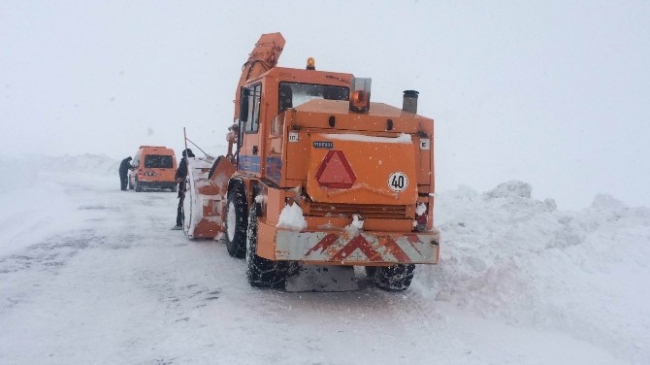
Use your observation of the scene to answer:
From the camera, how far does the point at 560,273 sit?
6332 mm

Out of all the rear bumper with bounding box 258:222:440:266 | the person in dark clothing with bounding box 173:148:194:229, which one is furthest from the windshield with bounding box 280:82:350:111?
the person in dark clothing with bounding box 173:148:194:229

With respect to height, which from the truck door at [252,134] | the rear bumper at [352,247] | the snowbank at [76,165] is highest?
the truck door at [252,134]

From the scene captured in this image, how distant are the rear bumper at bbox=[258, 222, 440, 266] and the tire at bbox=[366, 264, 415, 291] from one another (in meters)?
0.75

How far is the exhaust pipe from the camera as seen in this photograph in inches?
244

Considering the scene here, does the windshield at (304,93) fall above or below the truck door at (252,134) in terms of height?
above

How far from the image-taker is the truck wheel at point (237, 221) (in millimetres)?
7633

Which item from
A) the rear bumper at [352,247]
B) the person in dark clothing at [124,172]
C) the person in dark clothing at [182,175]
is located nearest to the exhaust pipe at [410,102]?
the rear bumper at [352,247]

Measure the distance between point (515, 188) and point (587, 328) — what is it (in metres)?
8.31

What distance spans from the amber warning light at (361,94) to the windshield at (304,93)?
836 millimetres

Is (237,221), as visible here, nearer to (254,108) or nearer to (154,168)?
(254,108)

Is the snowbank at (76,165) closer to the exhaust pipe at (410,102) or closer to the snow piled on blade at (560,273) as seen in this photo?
the snow piled on blade at (560,273)

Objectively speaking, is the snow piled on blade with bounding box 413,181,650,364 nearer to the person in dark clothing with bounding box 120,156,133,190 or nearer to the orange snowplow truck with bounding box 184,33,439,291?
the orange snowplow truck with bounding box 184,33,439,291

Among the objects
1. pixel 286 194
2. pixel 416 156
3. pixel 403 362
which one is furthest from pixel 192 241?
pixel 403 362

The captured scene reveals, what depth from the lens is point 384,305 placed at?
5.94 meters
